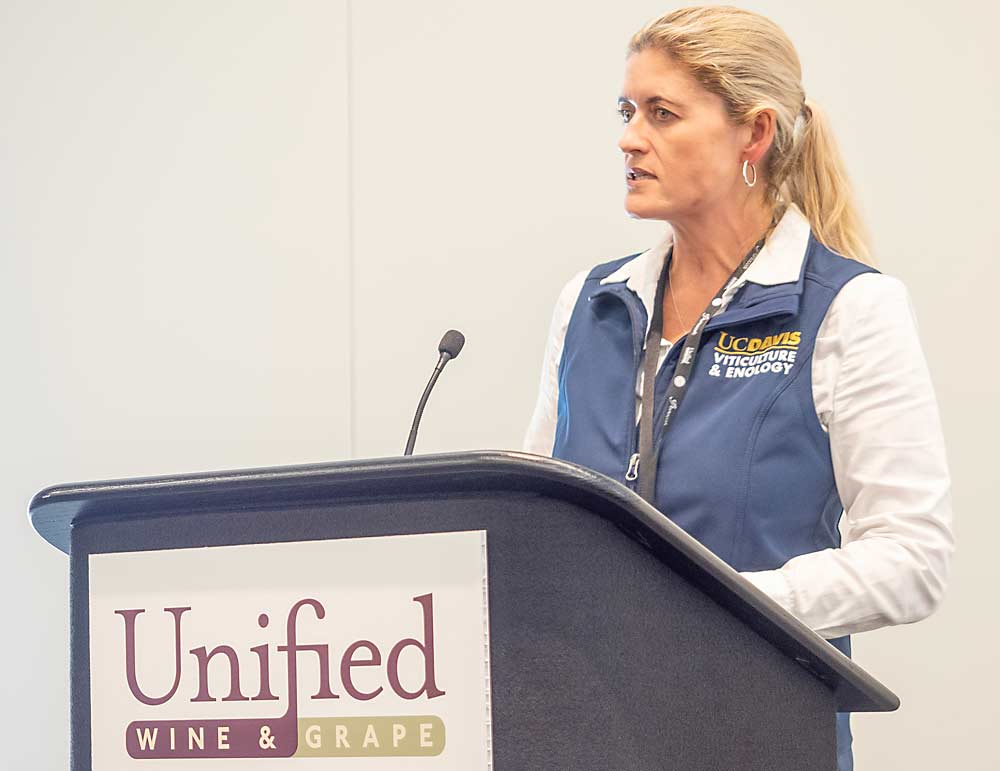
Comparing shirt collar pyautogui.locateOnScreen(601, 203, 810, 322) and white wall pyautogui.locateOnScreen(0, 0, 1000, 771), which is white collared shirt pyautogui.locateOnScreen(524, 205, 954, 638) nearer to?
A: shirt collar pyautogui.locateOnScreen(601, 203, 810, 322)

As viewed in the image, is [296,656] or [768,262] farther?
[768,262]

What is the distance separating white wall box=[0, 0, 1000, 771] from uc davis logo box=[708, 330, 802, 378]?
40.0 inches

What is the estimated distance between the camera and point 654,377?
1.44 metres

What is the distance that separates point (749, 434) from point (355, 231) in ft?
4.95

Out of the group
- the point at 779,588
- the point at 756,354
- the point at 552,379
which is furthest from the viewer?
the point at 552,379

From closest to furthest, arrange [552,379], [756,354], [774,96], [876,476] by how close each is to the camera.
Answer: [876,476]
[756,354]
[774,96]
[552,379]

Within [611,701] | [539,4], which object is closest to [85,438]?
[539,4]

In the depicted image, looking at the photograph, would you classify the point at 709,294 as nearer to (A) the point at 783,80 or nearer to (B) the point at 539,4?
(A) the point at 783,80

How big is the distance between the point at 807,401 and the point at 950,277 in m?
1.09

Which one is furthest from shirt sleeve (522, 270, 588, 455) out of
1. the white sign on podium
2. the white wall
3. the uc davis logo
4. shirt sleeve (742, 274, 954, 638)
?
the white sign on podium

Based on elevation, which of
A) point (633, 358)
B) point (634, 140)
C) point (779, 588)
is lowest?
point (779, 588)

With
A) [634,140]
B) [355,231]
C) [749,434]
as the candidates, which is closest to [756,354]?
[749,434]

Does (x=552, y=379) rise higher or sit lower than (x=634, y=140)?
lower

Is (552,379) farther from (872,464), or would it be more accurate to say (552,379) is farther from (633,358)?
(872,464)
